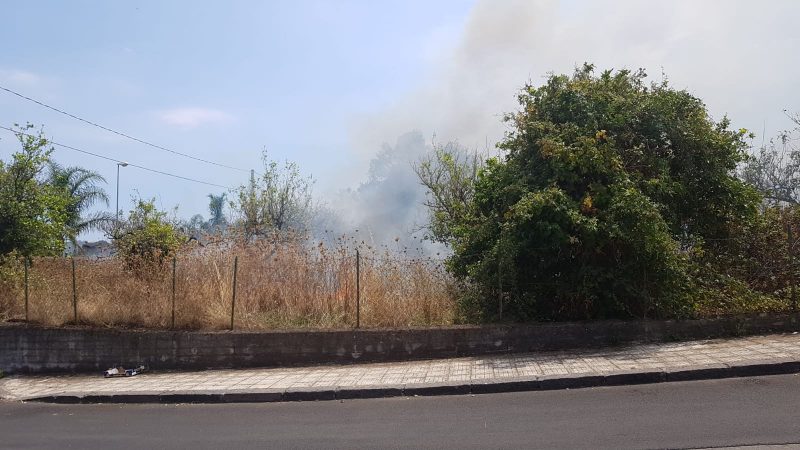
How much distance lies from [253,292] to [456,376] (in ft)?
16.1

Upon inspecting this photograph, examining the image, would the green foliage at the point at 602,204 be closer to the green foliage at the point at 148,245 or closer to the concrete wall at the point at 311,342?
the concrete wall at the point at 311,342

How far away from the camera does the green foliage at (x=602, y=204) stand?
10.5m

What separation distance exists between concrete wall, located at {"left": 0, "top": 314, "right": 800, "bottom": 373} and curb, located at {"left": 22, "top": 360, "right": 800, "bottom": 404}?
176 cm

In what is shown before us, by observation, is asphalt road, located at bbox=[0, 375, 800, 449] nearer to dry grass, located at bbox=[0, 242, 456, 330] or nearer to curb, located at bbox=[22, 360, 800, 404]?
curb, located at bbox=[22, 360, 800, 404]

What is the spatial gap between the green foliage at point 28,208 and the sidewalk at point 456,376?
17.0ft

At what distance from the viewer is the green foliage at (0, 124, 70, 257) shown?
1512 centimetres

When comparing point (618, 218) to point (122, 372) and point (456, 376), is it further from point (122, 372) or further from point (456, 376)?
point (122, 372)

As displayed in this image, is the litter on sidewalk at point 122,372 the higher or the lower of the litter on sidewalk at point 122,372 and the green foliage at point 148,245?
the lower

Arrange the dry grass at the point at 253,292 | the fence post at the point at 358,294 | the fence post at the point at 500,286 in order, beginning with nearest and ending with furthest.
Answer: the fence post at the point at 500,286
the fence post at the point at 358,294
the dry grass at the point at 253,292

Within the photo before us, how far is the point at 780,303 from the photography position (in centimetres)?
1060

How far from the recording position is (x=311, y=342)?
11156 millimetres

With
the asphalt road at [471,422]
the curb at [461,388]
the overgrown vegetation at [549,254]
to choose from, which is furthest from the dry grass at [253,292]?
the asphalt road at [471,422]

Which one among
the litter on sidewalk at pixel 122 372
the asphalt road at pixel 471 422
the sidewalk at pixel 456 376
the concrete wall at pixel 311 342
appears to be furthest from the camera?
the litter on sidewalk at pixel 122 372

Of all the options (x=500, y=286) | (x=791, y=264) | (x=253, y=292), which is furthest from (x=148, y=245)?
(x=791, y=264)
